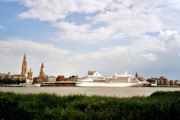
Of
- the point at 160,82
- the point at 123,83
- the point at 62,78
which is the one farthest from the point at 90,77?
the point at 160,82

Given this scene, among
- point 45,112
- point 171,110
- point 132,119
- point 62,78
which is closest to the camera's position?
point 132,119

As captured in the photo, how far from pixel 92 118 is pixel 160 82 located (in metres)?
189

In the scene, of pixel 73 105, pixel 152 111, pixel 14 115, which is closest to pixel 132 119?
pixel 152 111

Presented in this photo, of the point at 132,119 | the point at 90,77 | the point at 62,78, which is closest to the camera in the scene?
the point at 132,119

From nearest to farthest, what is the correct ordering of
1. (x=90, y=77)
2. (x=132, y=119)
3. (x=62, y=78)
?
(x=132, y=119)
(x=90, y=77)
(x=62, y=78)

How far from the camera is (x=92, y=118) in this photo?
934 cm

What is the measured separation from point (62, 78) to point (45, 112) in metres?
170

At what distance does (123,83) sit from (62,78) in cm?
9315

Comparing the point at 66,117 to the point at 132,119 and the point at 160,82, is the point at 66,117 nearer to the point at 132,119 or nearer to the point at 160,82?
the point at 132,119

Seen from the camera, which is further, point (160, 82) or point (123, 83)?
point (160, 82)

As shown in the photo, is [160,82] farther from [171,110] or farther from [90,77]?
[171,110]

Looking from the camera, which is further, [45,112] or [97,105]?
[97,105]

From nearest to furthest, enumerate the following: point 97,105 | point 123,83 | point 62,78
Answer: point 97,105 < point 123,83 < point 62,78

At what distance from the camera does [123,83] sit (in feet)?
309
